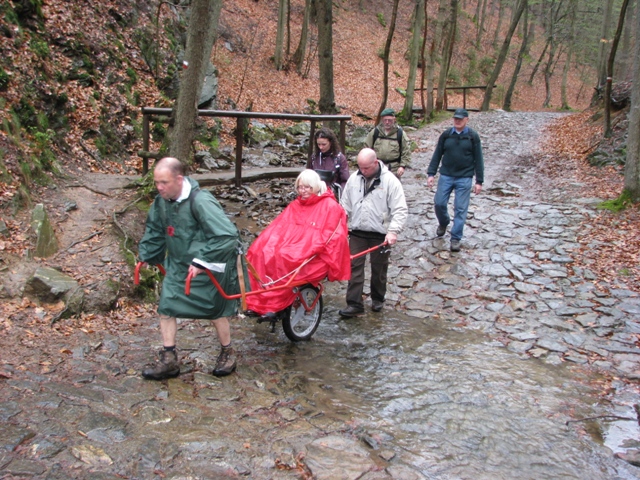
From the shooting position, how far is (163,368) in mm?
4398

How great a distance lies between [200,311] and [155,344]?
1.29m

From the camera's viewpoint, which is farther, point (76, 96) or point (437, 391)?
point (76, 96)

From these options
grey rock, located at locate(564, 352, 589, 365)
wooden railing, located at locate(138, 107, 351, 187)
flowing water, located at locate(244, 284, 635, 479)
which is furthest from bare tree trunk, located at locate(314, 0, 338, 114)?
grey rock, located at locate(564, 352, 589, 365)

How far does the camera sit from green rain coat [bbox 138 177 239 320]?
410 cm

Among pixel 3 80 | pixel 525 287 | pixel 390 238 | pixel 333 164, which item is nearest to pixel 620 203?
pixel 525 287

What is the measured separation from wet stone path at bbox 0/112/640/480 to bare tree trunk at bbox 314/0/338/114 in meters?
5.58

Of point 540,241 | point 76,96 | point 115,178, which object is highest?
point 76,96

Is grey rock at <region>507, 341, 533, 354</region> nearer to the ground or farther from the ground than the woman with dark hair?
nearer to the ground

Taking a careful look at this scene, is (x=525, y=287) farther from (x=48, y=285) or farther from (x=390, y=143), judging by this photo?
(x=48, y=285)

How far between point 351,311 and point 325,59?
24.7 ft

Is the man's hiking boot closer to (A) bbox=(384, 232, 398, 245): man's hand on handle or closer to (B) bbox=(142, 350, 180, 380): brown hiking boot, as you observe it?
(A) bbox=(384, 232, 398, 245): man's hand on handle

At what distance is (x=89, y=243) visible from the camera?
6.50m

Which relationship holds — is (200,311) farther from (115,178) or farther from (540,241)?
(540,241)

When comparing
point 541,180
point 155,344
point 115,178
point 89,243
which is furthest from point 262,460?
point 541,180
